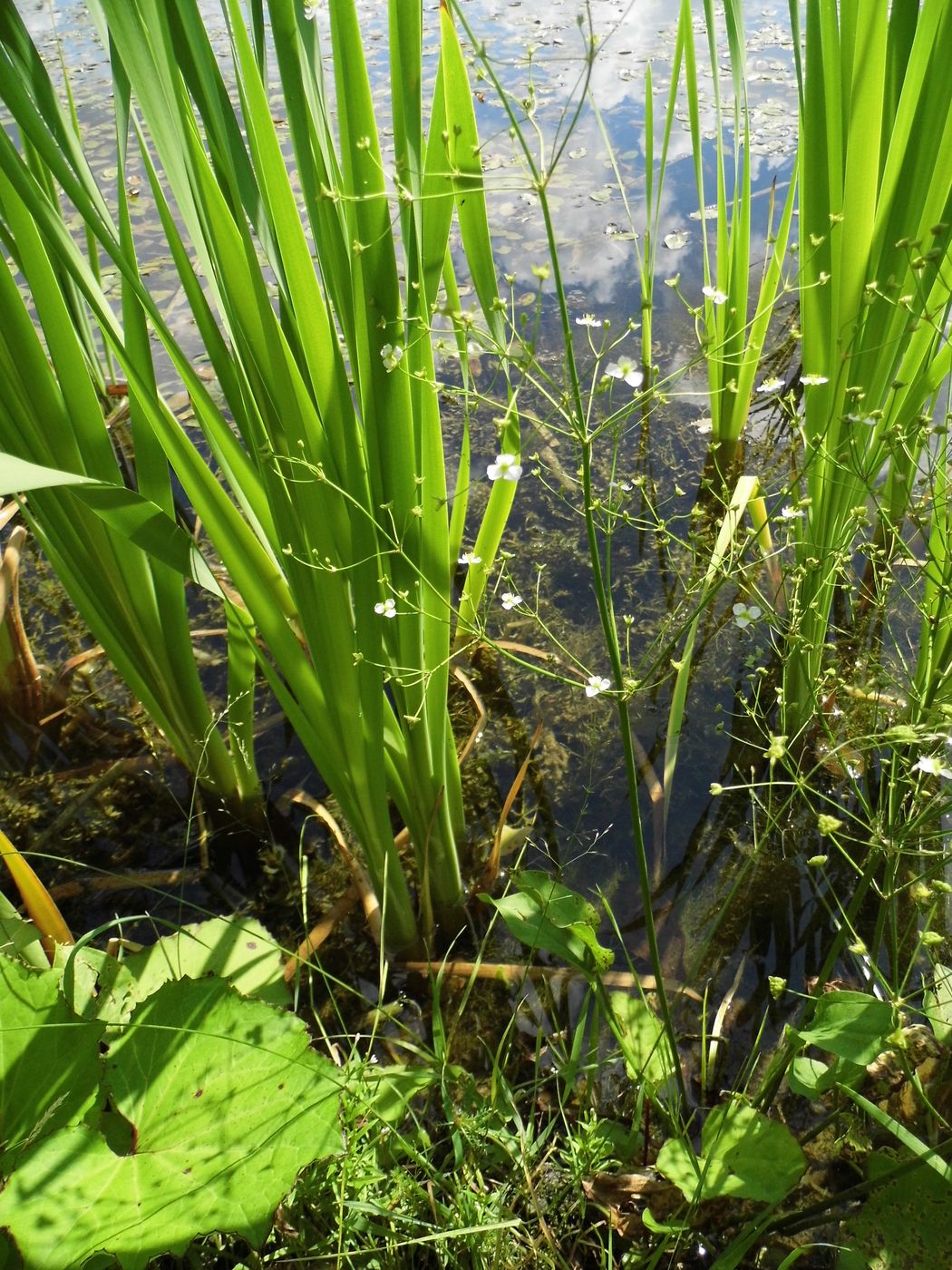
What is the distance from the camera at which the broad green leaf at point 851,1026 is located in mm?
932

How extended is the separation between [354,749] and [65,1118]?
1.89 ft

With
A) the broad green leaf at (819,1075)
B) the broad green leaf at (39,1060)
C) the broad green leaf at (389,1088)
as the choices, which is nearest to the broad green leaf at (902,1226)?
the broad green leaf at (819,1075)

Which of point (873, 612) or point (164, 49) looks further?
point (873, 612)

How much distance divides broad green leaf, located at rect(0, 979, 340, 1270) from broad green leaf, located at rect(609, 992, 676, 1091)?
40cm

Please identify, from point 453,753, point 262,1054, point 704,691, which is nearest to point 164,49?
point 453,753

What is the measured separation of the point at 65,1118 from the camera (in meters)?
1.05

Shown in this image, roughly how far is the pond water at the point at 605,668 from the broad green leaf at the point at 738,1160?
Answer: 30 cm

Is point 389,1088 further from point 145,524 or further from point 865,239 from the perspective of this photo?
point 865,239

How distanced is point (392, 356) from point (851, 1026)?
907mm

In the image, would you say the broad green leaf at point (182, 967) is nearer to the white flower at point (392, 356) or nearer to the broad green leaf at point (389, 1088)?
the broad green leaf at point (389, 1088)

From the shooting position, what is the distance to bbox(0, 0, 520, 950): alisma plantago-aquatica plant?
97cm

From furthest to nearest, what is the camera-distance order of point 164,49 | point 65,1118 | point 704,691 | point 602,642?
point 602,642
point 704,691
point 65,1118
point 164,49

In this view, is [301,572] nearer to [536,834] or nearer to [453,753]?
[453,753]

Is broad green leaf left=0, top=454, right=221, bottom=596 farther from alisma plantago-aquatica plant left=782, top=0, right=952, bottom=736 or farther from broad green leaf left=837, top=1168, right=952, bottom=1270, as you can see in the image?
broad green leaf left=837, top=1168, right=952, bottom=1270
